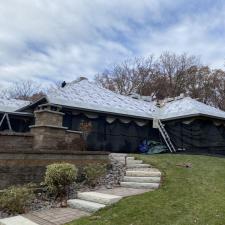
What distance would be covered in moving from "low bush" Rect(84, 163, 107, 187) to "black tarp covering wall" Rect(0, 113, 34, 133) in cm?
787

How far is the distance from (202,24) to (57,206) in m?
8.44

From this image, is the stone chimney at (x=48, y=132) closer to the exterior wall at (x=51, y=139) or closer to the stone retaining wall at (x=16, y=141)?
the exterior wall at (x=51, y=139)

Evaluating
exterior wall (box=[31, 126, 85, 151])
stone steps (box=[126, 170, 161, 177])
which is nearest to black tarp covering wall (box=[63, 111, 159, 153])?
exterior wall (box=[31, 126, 85, 151])

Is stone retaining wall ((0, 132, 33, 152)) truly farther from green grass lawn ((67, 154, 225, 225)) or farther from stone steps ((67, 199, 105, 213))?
green grass lawn ((67, 154, 225, 225))

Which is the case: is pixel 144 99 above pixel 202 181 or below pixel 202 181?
above

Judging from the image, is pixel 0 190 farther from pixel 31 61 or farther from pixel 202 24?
pixel 31 61

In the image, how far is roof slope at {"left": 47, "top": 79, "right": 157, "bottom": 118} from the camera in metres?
11.9

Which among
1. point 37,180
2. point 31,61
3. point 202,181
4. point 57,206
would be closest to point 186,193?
point 202,181

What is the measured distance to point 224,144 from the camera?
47.7 feet

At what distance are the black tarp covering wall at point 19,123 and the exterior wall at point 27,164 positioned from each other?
25.1 feet

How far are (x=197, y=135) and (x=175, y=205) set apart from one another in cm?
880

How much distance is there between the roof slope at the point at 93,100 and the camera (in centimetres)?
1195

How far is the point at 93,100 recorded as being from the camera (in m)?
→ 13.3

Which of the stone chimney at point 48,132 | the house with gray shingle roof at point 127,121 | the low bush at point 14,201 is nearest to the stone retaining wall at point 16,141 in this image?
the stone chimney at point 48,132
